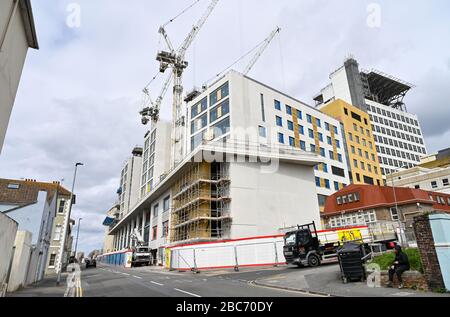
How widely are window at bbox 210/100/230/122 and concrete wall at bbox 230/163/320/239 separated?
39.5ft

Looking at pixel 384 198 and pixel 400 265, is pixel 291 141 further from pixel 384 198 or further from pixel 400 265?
pixel 400 265

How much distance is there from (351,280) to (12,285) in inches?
672

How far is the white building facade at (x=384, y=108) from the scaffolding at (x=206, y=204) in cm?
5161

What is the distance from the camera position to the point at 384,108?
87.2m

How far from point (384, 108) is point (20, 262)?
92088 millimetres

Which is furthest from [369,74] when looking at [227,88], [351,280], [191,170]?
[351,280]

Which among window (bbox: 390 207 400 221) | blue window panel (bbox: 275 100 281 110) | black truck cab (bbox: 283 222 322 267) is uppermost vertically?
blue window panel (bbox: 275 100 281 110)

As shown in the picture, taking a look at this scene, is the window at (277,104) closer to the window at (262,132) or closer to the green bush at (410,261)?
the window at (262,132)

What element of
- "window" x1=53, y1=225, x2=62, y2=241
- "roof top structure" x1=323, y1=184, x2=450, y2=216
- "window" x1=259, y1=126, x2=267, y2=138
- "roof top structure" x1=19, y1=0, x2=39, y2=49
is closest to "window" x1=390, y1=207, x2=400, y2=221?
"roof top structure" x1=323, y1=184, x2=450, y2=216

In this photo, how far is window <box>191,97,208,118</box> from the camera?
55425 mm

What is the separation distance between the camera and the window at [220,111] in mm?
48844

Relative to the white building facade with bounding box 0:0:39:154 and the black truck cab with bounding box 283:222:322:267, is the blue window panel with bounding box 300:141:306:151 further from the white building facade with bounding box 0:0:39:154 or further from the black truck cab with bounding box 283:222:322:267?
the white building facade with bounding box 0:0:39:154

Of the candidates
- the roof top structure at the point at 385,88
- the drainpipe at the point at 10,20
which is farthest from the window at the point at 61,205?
the roof top structure at the point at 385,88
